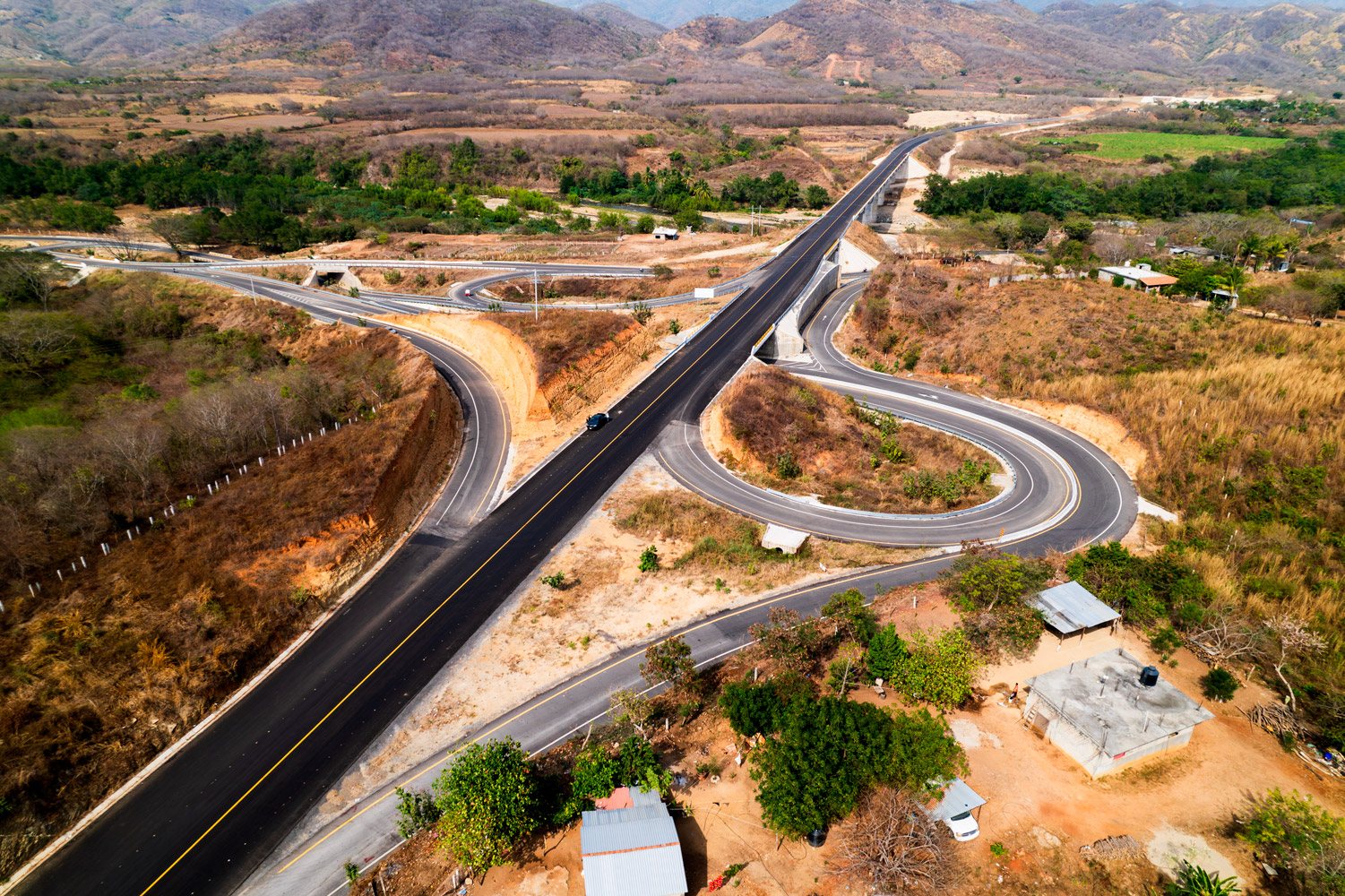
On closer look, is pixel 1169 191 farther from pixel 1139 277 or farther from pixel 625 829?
pixel 625 829

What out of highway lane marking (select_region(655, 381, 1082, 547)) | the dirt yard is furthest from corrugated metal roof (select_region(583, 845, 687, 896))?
A: highway lane marking (select_region(655, 381, 1082, 547))

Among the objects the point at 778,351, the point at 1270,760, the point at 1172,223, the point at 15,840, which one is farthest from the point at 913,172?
the point at 15,840

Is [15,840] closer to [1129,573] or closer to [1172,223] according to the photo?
[1129,573]

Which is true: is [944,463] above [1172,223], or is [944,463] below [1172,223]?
below

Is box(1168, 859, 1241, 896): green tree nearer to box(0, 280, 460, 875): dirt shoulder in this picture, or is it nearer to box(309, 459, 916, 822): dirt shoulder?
box(309, 459, 916, 822): dirt shoulder

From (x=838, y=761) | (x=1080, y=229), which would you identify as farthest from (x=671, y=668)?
(x=1080, y=229)

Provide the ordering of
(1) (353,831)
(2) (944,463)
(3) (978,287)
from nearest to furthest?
(1) (353,831)
(2) (944,463)
(3) (978,287)
